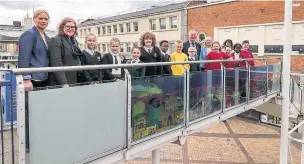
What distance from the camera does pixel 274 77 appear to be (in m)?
9.16

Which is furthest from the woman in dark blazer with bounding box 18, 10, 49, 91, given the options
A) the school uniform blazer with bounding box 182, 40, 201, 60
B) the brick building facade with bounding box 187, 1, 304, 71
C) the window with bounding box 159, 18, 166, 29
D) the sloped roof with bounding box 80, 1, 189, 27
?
the window with bounding box 159, 18, 166, 29

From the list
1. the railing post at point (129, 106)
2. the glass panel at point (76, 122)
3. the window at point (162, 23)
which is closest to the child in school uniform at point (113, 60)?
the railing post at point (129, 106)

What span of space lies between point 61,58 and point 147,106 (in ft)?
4.25

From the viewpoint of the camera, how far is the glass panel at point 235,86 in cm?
643

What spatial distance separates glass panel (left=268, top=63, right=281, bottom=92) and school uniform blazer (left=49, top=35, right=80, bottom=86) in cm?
664

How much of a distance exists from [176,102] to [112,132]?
144 cm

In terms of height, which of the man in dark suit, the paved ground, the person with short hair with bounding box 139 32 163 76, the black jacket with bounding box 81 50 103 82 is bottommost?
the paved ground

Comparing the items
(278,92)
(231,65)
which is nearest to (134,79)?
(231,65)

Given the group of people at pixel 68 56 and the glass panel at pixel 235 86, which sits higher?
the group of people at pixel 68 56

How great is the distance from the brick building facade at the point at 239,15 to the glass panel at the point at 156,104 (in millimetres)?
15573

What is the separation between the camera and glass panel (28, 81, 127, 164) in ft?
9.11

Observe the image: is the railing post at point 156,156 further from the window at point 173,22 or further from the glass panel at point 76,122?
the window at point 173,22

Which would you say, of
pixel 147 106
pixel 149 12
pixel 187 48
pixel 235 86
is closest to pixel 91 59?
pixel 147 106

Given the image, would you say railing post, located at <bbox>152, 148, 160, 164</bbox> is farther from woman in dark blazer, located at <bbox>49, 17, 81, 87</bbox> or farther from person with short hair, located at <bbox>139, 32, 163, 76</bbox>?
woman in dark blazer, located at <bbox>49, 17, 81, 87</bbox>
